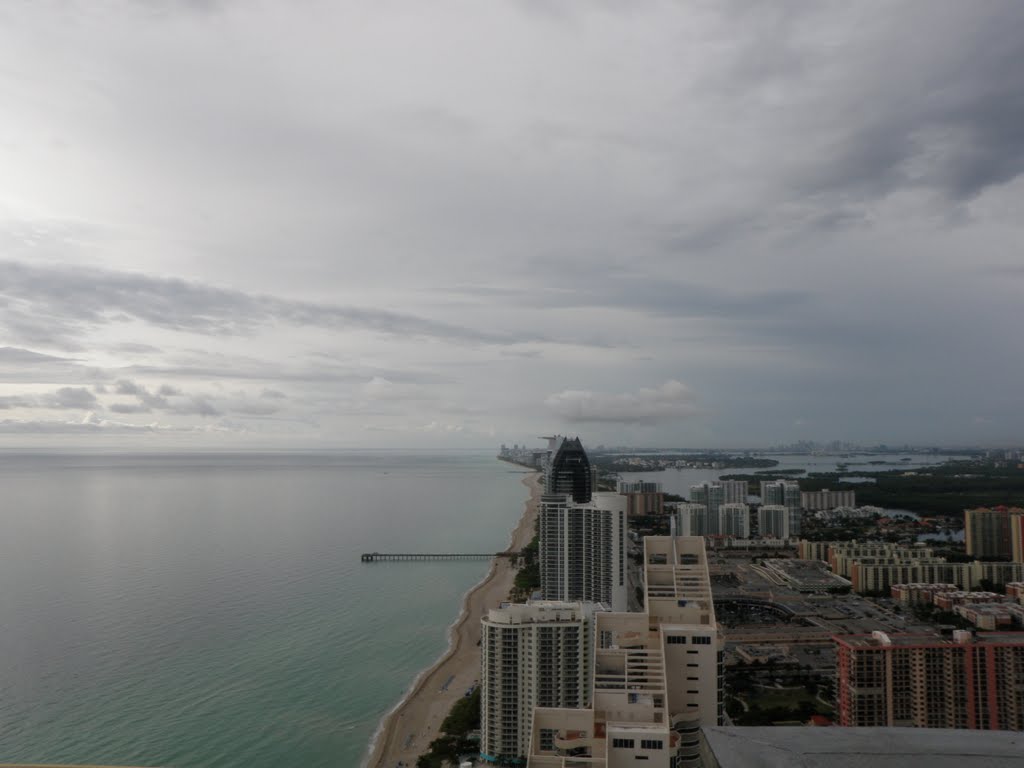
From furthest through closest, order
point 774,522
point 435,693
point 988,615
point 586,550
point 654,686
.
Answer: point 774,522, point 586,550, point 988,615, point 435,693, point 654,686

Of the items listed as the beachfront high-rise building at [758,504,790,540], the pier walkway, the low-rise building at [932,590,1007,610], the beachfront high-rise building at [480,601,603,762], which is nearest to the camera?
the beachfront high-rise building at [480,601,603,762]

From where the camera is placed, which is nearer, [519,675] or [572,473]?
[519,675]

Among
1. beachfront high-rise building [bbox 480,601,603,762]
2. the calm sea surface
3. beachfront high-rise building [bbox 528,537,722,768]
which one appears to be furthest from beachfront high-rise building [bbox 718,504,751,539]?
beachfront high-rise building [bbox 528,537,722,768]

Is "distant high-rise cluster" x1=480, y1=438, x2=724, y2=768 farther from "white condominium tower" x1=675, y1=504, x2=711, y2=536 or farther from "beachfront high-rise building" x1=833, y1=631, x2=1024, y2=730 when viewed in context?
"white condominium tower" x1=675, y1=504, x2=711, y2=536

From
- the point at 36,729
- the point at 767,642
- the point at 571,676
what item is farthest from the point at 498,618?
the point at 767,642

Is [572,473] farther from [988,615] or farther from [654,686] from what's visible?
[654,686]

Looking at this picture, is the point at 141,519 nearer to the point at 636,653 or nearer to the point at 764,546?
the point at 764,546

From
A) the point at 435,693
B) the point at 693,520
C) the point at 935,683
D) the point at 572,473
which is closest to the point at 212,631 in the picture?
the point at 435,693
